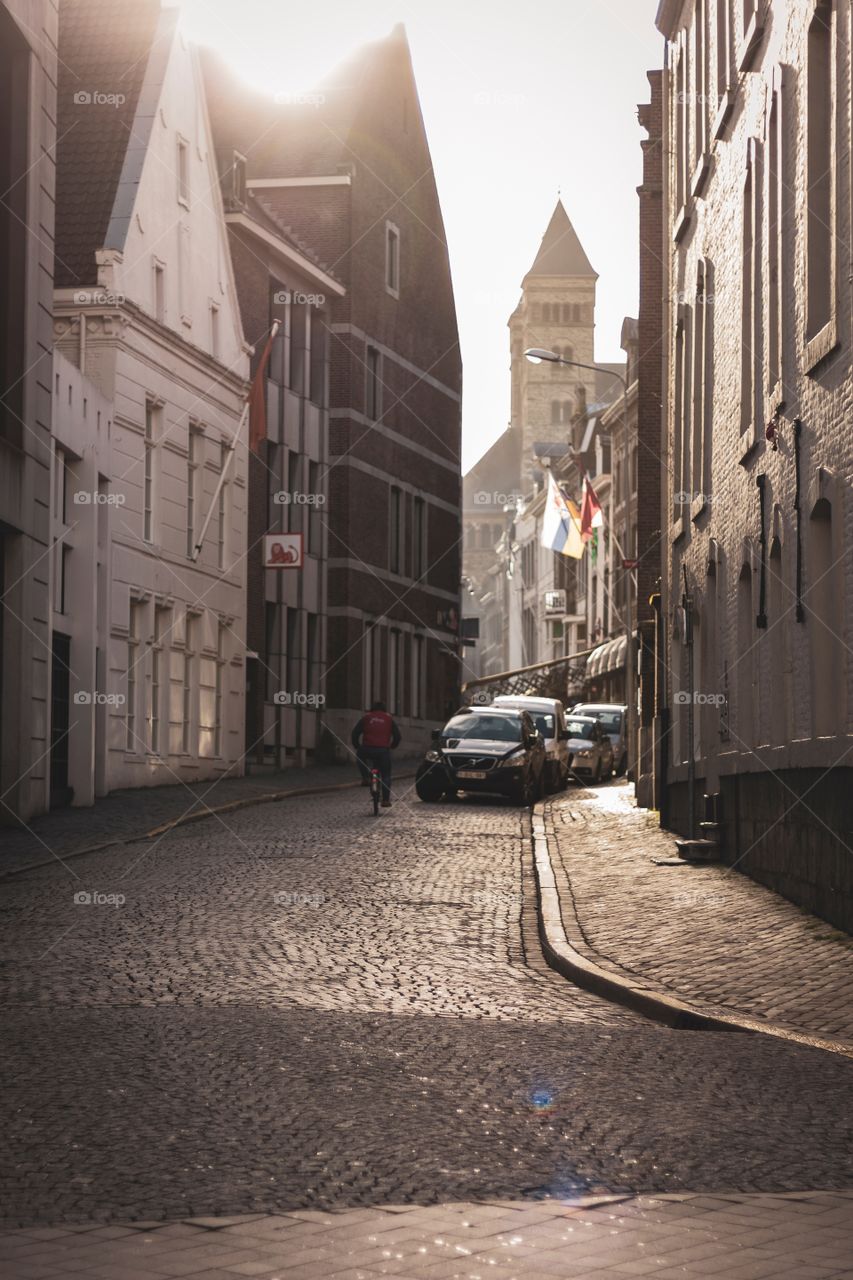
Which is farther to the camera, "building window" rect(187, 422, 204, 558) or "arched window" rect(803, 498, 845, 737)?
"building window" rect(187, 422, 204, 558)

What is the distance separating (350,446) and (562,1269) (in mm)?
45691

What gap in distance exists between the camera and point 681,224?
27000 mm

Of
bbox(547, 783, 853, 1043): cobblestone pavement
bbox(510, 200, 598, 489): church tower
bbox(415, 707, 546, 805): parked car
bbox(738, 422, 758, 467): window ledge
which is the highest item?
bbox(510, 200, 598, 489): church tower

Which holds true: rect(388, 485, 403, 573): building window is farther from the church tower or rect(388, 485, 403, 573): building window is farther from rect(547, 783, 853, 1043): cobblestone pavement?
the church tower

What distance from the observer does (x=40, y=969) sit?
12.5 metres

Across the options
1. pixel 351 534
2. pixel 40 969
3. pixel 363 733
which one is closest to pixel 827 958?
pixel 40 969

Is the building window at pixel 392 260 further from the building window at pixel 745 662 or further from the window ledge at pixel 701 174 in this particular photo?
the building window at pixel 745 662

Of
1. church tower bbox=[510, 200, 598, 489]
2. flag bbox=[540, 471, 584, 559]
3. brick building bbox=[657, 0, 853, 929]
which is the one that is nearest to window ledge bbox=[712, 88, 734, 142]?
brick building bbox=[657, 0, 853, 929]

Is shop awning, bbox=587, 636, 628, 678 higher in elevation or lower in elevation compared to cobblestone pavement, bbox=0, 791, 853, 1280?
higher

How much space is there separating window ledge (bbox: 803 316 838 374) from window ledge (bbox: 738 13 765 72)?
15.9 feet

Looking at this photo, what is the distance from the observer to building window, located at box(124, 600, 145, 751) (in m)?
A: 33.2

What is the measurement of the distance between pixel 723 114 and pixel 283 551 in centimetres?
2043

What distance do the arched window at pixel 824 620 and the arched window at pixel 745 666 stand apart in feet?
11.9

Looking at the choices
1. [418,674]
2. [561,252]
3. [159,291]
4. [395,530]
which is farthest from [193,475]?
[561,252]
